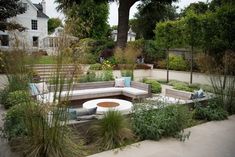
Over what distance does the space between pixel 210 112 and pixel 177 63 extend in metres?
7.86

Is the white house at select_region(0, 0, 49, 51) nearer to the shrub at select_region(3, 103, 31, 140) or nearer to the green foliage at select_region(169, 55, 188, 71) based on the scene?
the shrub at select_region(3, 103, 31, 140)

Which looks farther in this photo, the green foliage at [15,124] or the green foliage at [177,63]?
the green foliage at [177,63]

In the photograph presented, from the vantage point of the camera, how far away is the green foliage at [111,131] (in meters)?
4.29

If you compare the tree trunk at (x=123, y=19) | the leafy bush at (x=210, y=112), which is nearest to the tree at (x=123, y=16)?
the tree trunk at (x=123, y=19)

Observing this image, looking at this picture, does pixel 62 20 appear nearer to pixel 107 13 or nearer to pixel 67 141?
pixel 67 141

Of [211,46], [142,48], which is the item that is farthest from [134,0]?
[211,46]

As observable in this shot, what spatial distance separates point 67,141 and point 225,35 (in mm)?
8310

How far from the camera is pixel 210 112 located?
6098 millimetres

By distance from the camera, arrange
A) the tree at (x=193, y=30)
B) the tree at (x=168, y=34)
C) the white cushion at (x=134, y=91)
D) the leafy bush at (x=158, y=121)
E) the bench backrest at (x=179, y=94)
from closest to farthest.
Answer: the leafy bush at (x=158, y=121), the bench backrest at (x=179, y=94), the white cushion at (x=134, y=91), the tree at (x=193, y=30), the tree at (x=168, y=34)

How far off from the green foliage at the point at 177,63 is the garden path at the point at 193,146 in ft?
27.3

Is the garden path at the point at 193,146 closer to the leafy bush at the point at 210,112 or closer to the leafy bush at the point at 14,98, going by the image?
the leafy bush at the point at 210,112

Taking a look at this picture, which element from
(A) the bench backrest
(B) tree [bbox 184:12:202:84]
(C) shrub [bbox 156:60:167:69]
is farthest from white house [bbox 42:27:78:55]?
(C) shrub [bbox 156:60:167:69]

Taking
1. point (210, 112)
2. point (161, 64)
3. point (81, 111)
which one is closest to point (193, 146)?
point (210, 112)

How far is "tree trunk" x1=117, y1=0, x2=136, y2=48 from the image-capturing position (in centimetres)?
1580
